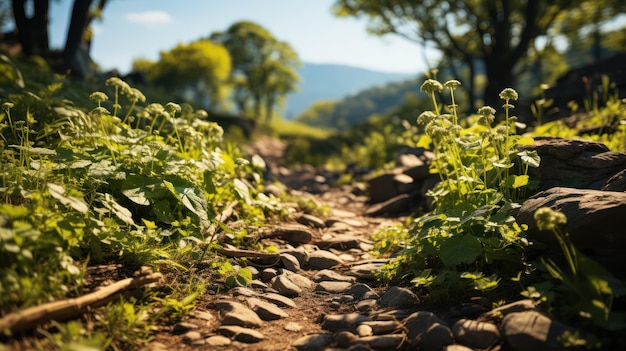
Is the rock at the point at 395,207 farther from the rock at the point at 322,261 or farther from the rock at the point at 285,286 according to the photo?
the rock at the point at 285,286

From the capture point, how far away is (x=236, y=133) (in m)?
17.0

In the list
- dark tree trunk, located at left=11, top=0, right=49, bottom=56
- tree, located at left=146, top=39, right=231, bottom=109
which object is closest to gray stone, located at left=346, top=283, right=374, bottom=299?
dark tree trunk, located at left=11, top=0, right=49, bottom=56

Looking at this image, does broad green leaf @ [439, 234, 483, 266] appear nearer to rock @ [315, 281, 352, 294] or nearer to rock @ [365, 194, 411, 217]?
rock @ [315, 281, 352, 294]

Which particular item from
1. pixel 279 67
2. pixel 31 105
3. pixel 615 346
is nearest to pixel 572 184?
pixel 615 346

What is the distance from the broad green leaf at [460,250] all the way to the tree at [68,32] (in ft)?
35.8

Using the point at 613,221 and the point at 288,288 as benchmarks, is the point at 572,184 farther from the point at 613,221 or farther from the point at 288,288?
the point at 288,288

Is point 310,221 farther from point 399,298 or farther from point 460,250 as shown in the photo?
point 460,250

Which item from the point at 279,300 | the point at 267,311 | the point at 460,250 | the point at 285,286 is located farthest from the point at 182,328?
the point at 460,250

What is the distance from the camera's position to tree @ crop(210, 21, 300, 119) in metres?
53.2

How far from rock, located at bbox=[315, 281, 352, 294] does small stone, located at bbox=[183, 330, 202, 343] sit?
3.83ft

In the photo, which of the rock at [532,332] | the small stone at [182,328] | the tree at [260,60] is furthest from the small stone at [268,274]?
the tree at [260,60]

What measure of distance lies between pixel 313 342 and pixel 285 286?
2.90ft

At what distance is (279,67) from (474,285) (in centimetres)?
5245

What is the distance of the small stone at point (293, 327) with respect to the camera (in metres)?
2.83
